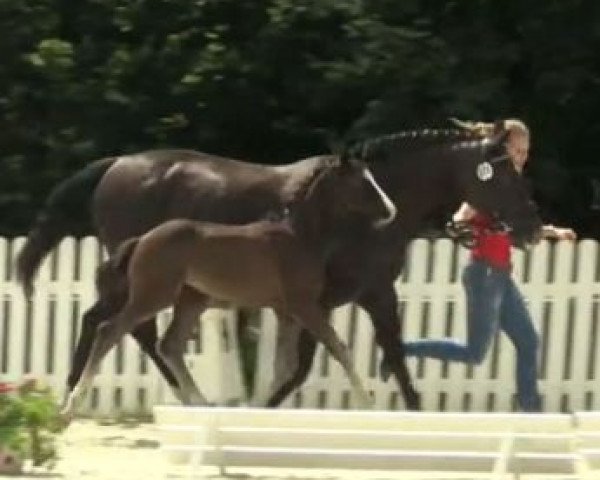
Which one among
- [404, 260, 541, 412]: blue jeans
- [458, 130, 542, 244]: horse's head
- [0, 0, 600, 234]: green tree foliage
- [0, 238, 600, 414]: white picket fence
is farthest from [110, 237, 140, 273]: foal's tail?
[0, 0, 600, 234]: green tree foliage

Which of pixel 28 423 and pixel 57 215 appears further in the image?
pixel 57 215

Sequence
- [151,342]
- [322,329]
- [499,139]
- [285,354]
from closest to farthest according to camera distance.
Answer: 1. [322,329]
2. [499,139]
3. [285,354]
4. [151,342]

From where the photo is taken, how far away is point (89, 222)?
522 inches

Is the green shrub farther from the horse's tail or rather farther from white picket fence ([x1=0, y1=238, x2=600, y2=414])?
white picket fence ([x1=0, y1=238, x2=600, y2=414])

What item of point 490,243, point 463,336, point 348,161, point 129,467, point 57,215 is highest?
point 348,161

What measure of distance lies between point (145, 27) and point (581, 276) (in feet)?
15.7

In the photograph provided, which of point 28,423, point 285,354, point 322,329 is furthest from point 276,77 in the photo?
point 28,423

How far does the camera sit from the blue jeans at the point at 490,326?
39.2ft

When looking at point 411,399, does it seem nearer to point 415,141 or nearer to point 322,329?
point 322,329

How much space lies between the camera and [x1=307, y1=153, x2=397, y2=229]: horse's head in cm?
1167

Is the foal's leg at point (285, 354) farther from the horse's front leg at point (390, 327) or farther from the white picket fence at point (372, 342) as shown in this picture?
the white picket fence at point (372, 342)

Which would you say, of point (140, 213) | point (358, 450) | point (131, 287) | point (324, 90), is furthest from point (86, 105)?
point (358, 450)

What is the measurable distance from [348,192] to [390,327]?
0.96 m

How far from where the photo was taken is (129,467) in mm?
10602
